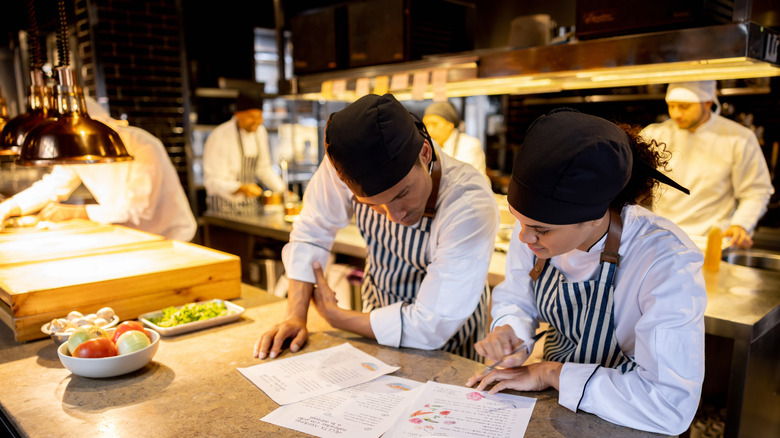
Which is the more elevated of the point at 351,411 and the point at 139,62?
the point at 139,62

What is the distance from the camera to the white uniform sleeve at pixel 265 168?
5.81 m

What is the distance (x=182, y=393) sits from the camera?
136 centimetres

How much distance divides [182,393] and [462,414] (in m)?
0.70

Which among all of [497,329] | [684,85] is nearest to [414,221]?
[497,329]

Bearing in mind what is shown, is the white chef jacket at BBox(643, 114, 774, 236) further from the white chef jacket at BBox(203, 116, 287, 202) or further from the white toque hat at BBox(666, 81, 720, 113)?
the white chef jacket at BBox(203, 116, 287, 202)

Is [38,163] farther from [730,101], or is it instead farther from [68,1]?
[730,101]

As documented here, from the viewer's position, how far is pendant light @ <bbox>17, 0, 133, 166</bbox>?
1775 mm

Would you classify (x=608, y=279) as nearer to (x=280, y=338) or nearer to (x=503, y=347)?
(x=503, y=347)

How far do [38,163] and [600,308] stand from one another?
184 centimetres

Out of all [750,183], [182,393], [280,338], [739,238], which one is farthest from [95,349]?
[750,183]

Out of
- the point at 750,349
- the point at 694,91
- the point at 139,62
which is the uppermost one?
the point at 139,62

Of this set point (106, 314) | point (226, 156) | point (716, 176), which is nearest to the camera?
point (106, 314)

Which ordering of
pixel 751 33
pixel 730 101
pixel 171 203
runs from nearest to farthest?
1. pixel 751 33
2. pixel 171 203
3. pixel 730 101

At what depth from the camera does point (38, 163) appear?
1.84 m
